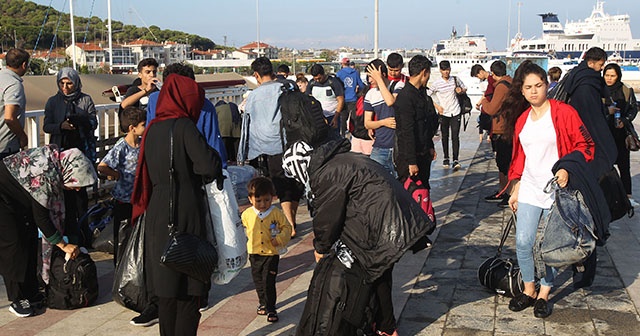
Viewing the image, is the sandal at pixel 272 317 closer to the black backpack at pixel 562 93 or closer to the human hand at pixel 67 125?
the black backpack at pixel 562 93

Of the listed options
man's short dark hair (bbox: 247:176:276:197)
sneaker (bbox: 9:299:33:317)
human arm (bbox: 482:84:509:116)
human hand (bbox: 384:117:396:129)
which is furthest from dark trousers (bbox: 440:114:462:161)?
sneaker (bbox: 9:299:33:317)

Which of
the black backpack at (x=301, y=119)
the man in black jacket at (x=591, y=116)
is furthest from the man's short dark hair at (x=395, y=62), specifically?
the man in black jacket at (x=591, y=116)

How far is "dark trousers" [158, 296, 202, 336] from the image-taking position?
12.2 feet

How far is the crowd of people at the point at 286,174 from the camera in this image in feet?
12.0

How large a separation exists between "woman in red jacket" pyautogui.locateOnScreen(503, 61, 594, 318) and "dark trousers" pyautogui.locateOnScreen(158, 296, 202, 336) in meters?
2.36

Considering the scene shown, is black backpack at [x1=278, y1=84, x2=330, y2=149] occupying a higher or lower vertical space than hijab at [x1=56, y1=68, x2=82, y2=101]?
lower

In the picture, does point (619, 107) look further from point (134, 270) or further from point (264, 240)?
point (134, 270)

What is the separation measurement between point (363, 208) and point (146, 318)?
200 centimetres

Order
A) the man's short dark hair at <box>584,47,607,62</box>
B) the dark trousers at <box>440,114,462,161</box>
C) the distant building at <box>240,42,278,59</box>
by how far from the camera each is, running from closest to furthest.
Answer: the man's short dark hair at <box>584,47,607,62</box>
the dark trousers at <box>440,114,462,161</box>
the distant building at <box>240,42,278,59</box>

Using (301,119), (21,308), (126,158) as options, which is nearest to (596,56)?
(301,119)

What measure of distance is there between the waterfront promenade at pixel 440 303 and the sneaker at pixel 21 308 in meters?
0.05

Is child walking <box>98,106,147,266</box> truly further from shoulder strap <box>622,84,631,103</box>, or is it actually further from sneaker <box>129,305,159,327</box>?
shoulder strap <box>622,84,631,103</box>

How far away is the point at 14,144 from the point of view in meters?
6.24

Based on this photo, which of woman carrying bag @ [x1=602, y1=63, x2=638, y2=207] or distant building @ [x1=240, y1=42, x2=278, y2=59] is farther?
distant building @ [x1=240, y1=42, x2=278, y2=59]
